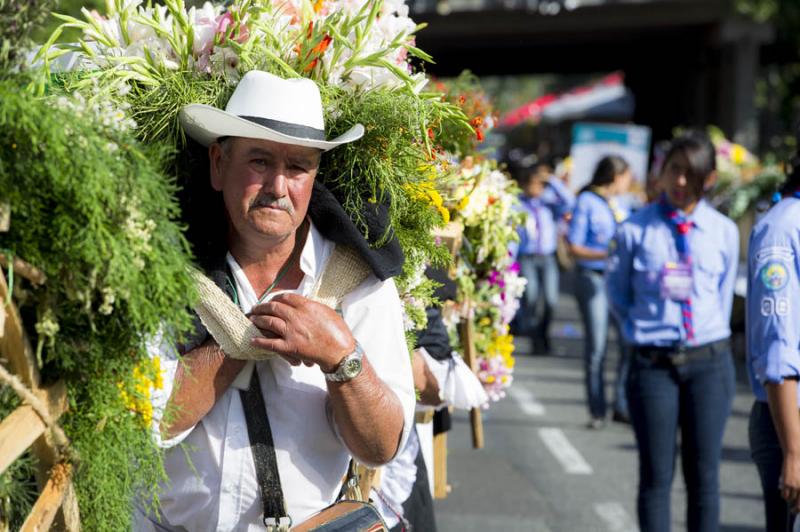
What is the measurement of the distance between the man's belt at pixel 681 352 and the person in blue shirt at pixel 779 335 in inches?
56.5

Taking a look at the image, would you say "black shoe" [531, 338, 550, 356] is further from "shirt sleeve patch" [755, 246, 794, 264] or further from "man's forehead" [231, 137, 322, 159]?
"man's forehead" [231, 137, 322, 159]

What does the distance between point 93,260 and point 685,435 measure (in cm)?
387

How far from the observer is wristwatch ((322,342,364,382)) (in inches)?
108

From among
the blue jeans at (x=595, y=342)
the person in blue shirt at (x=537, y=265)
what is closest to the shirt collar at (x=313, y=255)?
the blue jeans at (x=595, y=342)

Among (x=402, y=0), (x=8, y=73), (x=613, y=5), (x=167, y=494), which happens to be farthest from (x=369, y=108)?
(x=613, y=5)

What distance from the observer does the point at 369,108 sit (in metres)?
3.09

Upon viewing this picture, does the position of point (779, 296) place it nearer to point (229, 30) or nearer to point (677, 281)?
point (677, 281)

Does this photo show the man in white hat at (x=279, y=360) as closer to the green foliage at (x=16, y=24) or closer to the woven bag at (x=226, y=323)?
the woven bag at (x=226, y=323)

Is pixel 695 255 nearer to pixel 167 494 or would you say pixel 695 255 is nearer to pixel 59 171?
pixel 167 494

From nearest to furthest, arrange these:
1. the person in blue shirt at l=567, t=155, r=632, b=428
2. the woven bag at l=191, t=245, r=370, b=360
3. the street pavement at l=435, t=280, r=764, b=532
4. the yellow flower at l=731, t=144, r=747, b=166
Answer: the woven bag at l=191, t=245, r=370, b=360 → the street pavement at l=435, t=280, r=764, b=532 → the person in blue shirt at l=567, t=155, r=632, b=428 → the yellow flower at l=731, t=144, r=747, b=166

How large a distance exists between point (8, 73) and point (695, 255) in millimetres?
4190

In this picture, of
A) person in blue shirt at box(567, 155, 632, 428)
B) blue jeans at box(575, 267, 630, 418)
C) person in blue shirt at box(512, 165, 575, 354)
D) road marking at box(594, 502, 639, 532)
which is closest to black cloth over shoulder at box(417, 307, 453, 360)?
road marking at box(594, 502, 639, 532)

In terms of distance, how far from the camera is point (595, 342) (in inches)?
391

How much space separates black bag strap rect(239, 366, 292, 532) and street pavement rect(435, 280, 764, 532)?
414 centimetres
